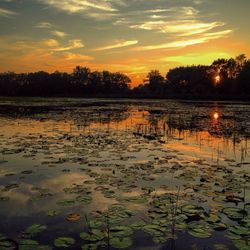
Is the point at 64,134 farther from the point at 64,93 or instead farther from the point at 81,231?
the point at 64,93

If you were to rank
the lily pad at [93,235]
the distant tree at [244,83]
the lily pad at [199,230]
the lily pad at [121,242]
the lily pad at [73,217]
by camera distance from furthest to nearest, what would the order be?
the distant tree at [244,83], the lily pad at [73,217], the lily pad at [199,230], the lily pad at [93,235], the lily pad at [121,242]

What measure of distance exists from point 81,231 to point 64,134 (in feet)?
39.1

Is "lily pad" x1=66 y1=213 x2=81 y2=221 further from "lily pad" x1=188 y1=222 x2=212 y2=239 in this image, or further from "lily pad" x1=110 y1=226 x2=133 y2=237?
"lily pad" x1=188 y1=222 x2=212 y2=239

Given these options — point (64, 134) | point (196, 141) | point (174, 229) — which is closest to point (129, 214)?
point (174, 229)

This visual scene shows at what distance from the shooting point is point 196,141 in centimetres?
1549

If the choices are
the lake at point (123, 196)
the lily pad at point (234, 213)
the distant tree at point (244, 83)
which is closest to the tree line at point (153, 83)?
the distant tree at point (244, 83)

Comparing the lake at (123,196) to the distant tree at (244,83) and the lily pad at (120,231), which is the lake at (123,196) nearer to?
the lily pad at (120,231)

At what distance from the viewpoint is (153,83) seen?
4525 inches

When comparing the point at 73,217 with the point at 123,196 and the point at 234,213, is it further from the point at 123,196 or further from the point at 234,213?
the point at 234,213

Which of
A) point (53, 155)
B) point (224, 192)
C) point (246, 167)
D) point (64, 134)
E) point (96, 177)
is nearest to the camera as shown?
point (224, 192)

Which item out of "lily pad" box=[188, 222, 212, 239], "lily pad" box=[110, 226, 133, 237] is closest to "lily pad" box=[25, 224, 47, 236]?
"lily pad" box=[110, 226, 133, 237]

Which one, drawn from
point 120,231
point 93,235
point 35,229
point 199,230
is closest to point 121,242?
point 120,231

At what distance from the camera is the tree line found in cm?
8738

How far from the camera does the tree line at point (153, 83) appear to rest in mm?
87375
